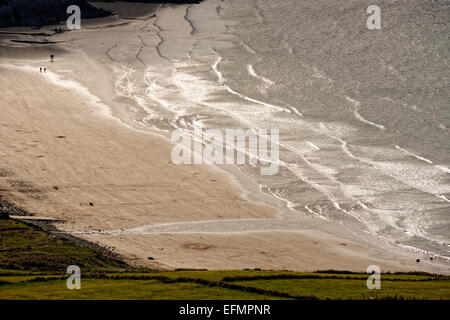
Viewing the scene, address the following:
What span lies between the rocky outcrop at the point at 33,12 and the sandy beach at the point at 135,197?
1049 inches

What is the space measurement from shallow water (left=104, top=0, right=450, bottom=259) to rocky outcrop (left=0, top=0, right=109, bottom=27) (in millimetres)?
12087

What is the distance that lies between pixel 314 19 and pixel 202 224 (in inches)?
2487

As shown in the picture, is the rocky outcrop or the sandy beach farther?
the rocky outcrop

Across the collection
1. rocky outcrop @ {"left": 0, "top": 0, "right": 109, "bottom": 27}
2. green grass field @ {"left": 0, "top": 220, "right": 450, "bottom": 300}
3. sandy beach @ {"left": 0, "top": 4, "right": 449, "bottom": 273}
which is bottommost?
green grass field @ {"left": 0, "top": 220, "right": 450, "bottom": 300}

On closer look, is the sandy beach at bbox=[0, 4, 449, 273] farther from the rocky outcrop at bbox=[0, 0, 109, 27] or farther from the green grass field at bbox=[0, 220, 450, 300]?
the rocky outcrop at bbox=[0, 0, 109, 27]

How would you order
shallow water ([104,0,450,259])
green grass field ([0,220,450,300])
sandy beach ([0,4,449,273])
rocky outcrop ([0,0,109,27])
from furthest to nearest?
rocky outcrop ([0,0,109,27]) < shallow water ([104,0,450,259]) < sandy beach ([0,4,449,273]) < green grass field ([0,220,450,300])

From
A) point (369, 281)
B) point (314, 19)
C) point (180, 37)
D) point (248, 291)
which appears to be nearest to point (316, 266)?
point (369, 281)

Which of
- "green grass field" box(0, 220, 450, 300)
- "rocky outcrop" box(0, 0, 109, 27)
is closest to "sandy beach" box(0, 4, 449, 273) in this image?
"green grass field" box(0, 220, 450, 300)

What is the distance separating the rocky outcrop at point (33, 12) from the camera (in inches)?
3871

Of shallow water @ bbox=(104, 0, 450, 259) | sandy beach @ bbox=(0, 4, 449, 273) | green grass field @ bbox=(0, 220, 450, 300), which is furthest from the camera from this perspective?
shallow water @ bbox=(104, 0, 450, 259)

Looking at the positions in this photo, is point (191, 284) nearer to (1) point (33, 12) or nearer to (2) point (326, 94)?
(2) point (326, 94)

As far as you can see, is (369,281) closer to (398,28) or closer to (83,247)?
(83,247)

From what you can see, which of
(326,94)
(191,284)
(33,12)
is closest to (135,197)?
(191,284)

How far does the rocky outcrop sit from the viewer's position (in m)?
98.3
